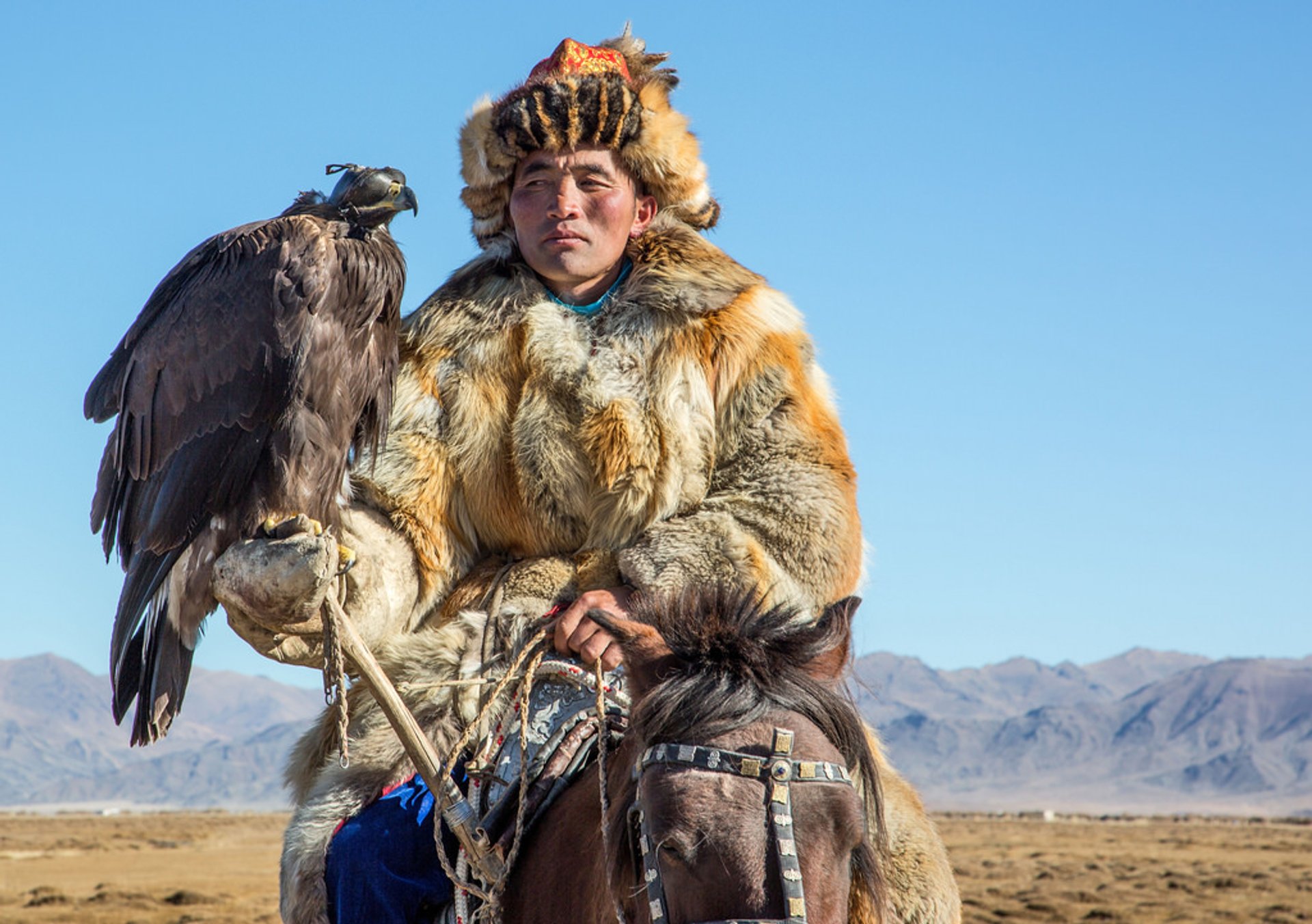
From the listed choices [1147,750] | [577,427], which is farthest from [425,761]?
[1147,750]

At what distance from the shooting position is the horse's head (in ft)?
7.54

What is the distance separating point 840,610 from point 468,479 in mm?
1827

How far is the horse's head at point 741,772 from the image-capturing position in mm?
2297

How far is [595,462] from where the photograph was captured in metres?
4.14

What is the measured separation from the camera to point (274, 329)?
3635 mm

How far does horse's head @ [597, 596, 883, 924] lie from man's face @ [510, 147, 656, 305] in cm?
196

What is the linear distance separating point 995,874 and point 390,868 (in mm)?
25827

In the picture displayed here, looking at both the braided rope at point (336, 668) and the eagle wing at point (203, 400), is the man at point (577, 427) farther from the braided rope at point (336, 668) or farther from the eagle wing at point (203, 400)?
the eagle wing at point (203, 400)

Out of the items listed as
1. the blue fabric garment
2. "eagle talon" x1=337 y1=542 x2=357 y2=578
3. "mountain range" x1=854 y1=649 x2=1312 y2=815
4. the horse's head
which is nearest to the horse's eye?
the horse's head

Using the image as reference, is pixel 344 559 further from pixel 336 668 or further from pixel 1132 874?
pixel 1132 874

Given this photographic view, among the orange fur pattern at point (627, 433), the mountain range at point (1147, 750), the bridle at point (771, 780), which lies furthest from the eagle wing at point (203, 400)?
the mountain range at point (1147, 750)

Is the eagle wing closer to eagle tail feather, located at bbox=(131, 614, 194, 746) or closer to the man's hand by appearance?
eagle tail feather, located at bbox=(131, 614, 194, 746)

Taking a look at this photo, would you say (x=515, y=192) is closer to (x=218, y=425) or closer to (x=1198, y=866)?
(x=218, y=425)

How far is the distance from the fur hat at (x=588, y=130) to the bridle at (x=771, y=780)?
104 inches
